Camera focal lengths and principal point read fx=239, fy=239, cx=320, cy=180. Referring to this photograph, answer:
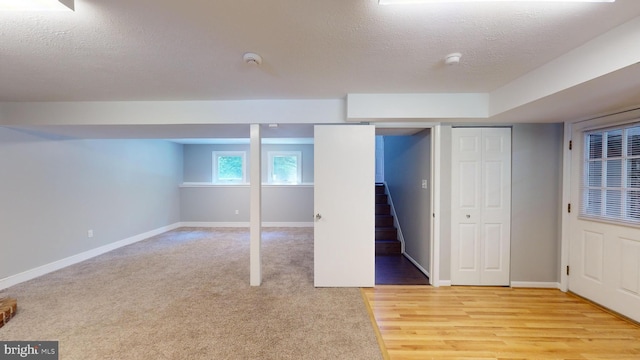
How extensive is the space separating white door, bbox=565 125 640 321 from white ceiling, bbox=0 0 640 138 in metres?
0.64

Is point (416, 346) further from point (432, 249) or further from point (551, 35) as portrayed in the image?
point (551, 35)

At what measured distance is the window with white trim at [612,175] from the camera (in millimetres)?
2322

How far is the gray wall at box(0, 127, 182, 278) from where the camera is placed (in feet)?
10.3

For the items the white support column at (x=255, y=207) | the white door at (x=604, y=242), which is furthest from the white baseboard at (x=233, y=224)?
the white door at (x=604, y=242)

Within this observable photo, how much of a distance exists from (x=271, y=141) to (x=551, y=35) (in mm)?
5653

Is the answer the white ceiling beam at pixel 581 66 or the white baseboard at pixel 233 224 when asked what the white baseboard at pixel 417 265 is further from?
the white baseboard at pixel 233 224

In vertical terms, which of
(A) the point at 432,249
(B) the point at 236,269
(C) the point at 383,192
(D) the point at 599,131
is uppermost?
(D) the point at 599,131

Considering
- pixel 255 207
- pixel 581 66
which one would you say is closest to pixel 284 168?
pixel 255 207

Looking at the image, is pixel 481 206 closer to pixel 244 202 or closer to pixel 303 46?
pixel 303 46

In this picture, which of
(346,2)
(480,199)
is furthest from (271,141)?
(346,2)

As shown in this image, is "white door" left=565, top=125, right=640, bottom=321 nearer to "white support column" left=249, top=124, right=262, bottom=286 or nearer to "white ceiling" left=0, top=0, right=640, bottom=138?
"white ceiling" left=0, top=0, right=640, bottom=138

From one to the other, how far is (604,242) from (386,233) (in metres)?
2.63

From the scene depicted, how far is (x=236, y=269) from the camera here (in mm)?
3580

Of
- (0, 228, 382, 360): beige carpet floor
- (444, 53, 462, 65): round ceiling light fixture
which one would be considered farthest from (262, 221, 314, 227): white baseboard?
(444, 53, 462, 65): round ceiling light fixture
